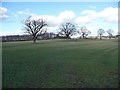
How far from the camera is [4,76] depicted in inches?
247

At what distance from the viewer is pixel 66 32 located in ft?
70.6

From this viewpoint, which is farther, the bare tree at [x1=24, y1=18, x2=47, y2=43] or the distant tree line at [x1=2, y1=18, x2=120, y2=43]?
the bare tree at [x1=24, y1=18, x2=47, y2=43]

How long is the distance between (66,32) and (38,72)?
15035 mm

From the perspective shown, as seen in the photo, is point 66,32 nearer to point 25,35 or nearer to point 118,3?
point 25,35

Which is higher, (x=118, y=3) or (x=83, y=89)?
(x=118, y=3)

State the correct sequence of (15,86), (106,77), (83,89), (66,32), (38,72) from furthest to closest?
(66,32), (38,72), (106,77), (15,86), (83,89)

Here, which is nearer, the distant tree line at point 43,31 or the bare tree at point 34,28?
the distant tree line at point 43,31

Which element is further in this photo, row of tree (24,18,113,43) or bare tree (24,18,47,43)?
bare tree (24,18,47,43)

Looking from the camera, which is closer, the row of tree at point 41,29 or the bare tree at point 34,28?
the row of tree at point 41,29

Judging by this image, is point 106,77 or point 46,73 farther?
point 46,73

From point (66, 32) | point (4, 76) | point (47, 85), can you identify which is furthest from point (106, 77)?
point (66, 32)

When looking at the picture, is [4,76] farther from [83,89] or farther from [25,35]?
[25,35]

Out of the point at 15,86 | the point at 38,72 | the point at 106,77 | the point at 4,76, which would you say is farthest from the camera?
the point at 38,72

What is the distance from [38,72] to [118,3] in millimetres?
3766
